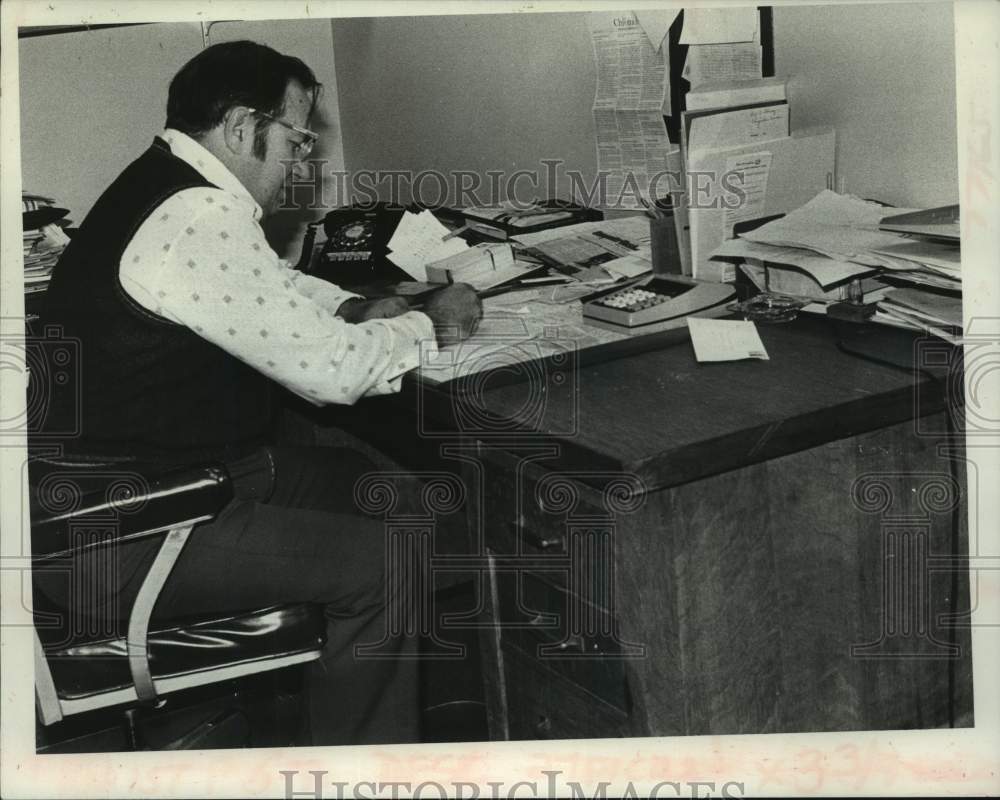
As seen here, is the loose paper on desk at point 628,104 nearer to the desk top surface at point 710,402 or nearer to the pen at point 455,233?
the pen at point 455,233

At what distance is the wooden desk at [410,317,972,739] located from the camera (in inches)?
51.2

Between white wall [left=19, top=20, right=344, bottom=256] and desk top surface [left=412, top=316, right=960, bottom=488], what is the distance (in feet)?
4.24

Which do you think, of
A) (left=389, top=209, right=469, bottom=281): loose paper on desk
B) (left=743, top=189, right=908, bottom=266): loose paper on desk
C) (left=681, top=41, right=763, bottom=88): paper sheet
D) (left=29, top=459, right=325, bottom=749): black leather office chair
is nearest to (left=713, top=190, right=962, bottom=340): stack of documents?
(left=743, top=189, right=908, bottom=266): loose paper on desk

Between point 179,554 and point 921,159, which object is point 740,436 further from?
point 921,159

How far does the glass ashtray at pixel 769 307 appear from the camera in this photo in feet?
5.35

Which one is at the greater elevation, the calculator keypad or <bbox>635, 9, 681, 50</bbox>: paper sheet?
<bbox>635, 9, 681, 50</bbox>: paper sheet

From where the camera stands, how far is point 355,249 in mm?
2227

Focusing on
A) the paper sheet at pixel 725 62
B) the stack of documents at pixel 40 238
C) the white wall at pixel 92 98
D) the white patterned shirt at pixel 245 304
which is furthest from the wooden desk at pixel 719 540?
the white wall at pixel 92 98

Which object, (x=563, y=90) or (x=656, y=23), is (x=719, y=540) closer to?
(x=656, y=23)

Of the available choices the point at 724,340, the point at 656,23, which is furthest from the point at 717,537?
the point at 656,23

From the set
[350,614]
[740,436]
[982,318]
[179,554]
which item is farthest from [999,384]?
[179,554]

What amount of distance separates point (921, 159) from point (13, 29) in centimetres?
139

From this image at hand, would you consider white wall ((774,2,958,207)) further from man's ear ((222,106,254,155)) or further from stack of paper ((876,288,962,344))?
man's ear ((222,106,254,155))

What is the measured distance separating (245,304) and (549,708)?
685 mm
